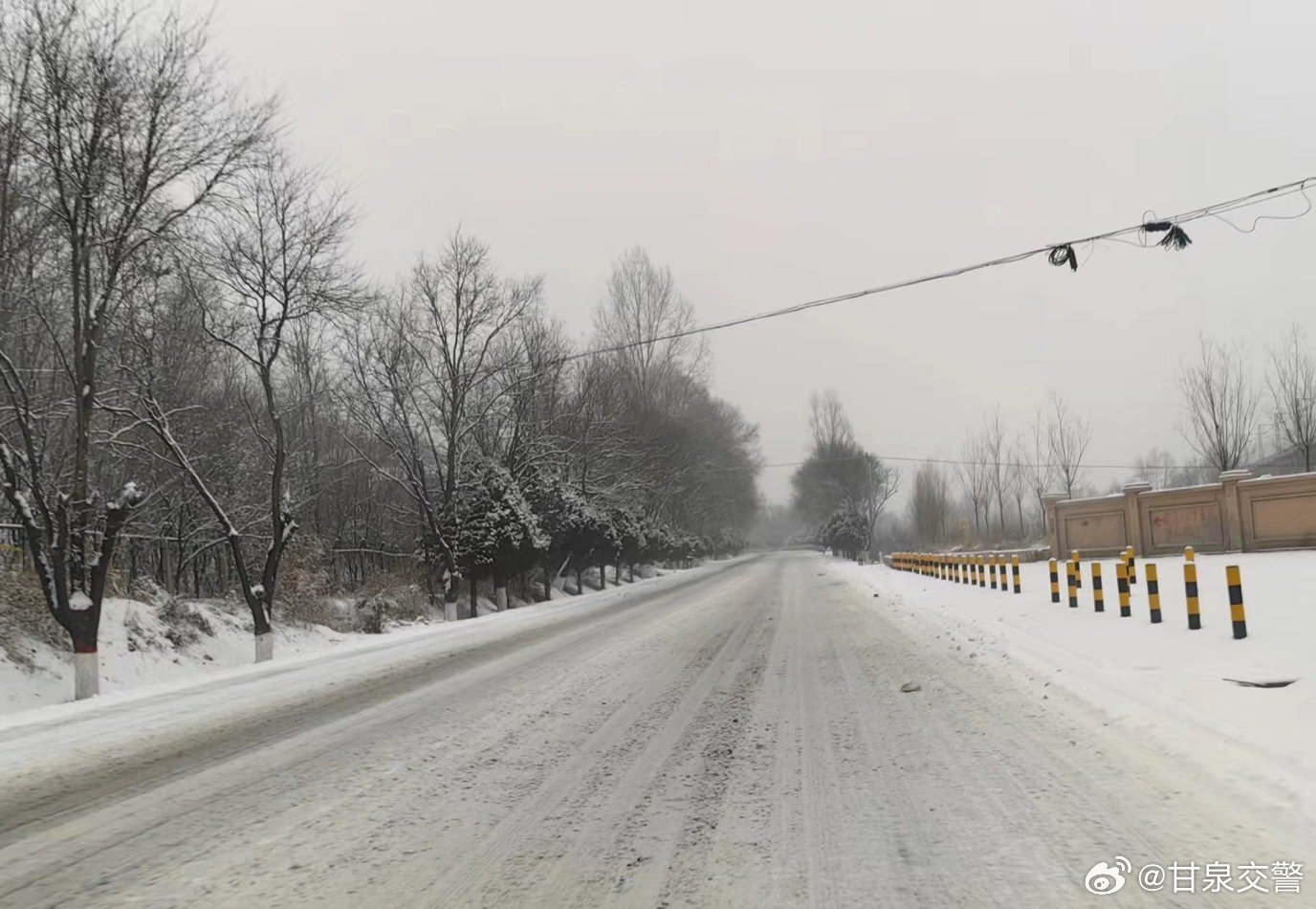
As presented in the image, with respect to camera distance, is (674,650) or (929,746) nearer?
(929,746)

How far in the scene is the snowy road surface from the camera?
365cm

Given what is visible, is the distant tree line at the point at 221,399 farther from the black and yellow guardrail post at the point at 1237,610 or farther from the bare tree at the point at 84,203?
the black and yellow guardrail post at the point at 1237,610

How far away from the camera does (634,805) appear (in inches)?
189

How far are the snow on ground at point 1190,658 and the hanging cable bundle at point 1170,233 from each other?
5319mm

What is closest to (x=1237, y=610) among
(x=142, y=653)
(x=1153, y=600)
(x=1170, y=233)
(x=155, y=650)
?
(x=1153, y=600)

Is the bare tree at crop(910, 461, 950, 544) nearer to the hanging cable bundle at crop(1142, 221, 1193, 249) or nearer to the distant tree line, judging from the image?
the distant tree line

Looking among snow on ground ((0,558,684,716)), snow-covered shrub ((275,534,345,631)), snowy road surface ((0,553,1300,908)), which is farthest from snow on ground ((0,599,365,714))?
snowy road surface ((0,553,1300,908))

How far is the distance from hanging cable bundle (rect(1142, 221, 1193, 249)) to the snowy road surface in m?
7.84

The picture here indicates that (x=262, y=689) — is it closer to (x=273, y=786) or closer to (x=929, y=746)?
(x=273, y=786)

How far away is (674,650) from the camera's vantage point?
39.2ft

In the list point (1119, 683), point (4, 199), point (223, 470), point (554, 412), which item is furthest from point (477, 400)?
point (1119, 683)

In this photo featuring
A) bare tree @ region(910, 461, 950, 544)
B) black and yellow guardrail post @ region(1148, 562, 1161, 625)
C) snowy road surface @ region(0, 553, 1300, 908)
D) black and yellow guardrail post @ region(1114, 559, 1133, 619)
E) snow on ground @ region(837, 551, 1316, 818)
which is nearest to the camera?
snowy road surface @ region(0, 553, 1300, 908)

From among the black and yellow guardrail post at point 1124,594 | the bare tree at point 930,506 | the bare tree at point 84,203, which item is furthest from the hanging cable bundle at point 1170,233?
the bare tree at point 930,506

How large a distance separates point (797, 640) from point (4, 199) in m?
12.6
